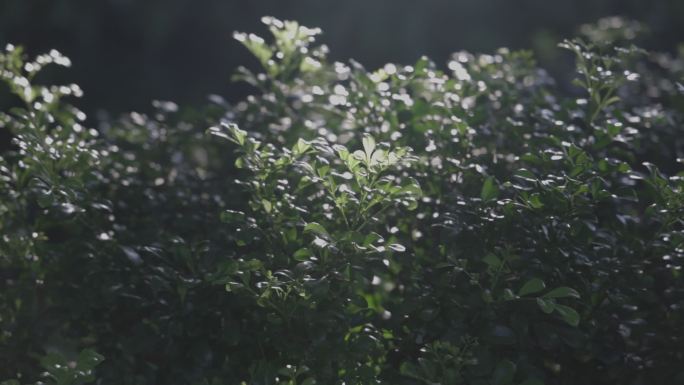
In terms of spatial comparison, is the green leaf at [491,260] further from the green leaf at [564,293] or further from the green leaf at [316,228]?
the green leaf at [316,228]

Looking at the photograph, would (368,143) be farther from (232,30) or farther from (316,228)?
(232,30)

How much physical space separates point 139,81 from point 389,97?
Result: 511 cm

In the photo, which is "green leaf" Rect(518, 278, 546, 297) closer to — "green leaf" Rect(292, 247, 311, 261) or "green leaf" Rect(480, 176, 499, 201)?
"green leaf" Rect(480, 176, 499, 201)

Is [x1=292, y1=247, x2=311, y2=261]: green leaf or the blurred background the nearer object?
[x1=292, y1=247, x2=311, y2=261]: green leaf

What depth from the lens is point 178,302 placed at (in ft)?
6.33

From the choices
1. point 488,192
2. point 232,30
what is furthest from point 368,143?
point 232,30

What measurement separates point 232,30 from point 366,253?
5462 millimetres

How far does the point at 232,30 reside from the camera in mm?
6898

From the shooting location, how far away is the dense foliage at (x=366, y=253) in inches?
68.8

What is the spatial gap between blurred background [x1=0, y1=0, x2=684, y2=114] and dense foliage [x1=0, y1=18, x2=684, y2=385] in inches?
163

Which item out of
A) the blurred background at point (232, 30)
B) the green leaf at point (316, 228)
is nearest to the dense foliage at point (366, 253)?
the green leaf at point (316, 228)

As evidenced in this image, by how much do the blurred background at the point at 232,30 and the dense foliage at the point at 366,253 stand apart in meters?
4.14

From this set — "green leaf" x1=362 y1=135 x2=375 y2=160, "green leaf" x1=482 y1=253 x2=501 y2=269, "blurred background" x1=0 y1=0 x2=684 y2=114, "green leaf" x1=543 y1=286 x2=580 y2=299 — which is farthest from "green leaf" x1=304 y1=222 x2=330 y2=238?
"blurred background" x1=0 y1=0 x2=684 y2=114

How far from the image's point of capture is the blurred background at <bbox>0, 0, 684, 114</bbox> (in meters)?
6.44
